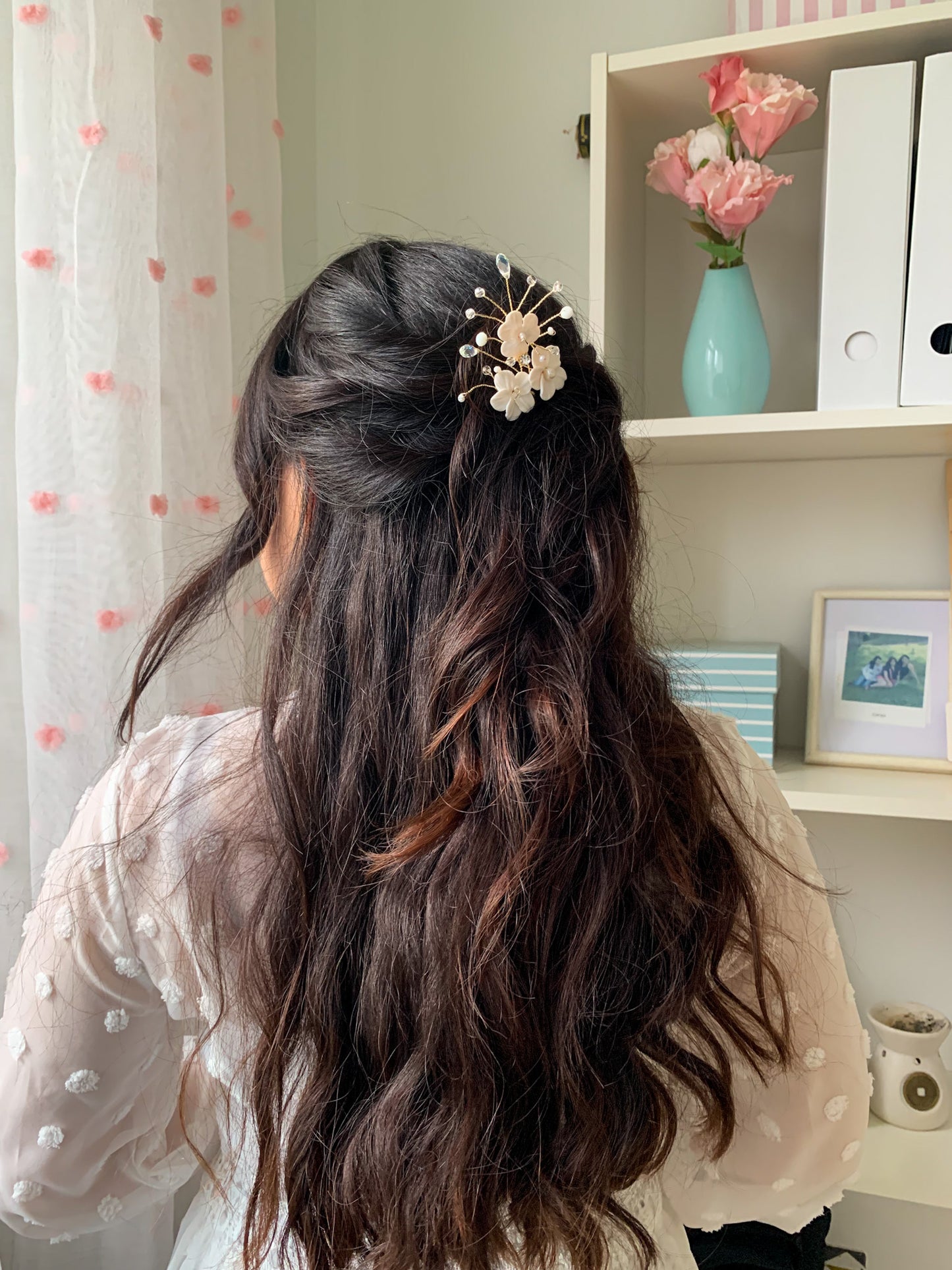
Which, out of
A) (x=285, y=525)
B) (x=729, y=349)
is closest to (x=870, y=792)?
(x=729, y=349)

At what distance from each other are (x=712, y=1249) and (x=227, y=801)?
2.74 feet

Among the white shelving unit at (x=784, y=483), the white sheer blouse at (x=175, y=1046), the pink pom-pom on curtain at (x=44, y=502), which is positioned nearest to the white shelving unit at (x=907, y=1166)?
the white shelving unit at (x=784, y=483)

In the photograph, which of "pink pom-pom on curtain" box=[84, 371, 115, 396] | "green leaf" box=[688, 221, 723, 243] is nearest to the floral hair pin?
"pink pom-pom on curtain" box=[84, 371, 115, 396]

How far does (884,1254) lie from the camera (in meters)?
1.24

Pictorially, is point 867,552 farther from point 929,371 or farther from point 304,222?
point 304,222

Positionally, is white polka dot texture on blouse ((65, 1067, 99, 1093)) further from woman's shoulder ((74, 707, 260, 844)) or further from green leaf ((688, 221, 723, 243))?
green leaf ((688, 221, 723, 243))

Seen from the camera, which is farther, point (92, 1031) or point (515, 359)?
point (92, 1031)

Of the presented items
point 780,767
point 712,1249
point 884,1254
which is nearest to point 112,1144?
point 712,1249

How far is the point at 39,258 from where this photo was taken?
2.70 feet

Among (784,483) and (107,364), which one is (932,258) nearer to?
(784,483)

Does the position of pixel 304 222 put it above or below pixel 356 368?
above

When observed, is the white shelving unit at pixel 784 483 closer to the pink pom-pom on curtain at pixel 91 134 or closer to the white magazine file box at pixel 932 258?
the white magazine file box at pixel 932 258

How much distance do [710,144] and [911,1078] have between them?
1.14 meters

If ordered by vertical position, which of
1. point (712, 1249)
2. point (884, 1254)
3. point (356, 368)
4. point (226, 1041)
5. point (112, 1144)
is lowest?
point (884, 1254)
